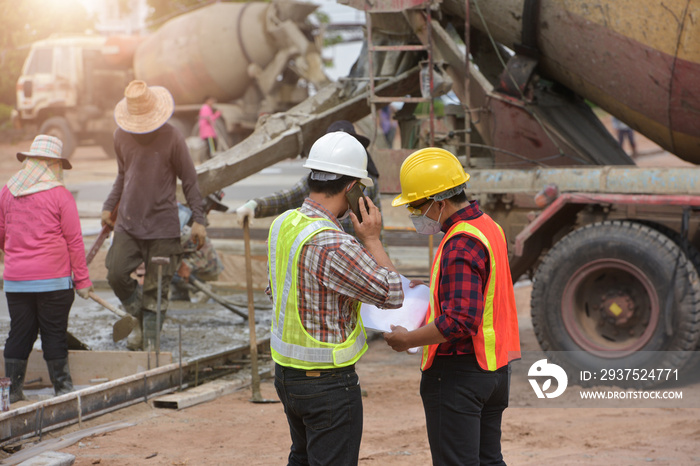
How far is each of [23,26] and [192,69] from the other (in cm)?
748

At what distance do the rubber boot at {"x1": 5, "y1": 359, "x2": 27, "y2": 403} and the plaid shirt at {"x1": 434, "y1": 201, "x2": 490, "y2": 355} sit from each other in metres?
3.37

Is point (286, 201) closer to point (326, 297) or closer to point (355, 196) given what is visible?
point (355, 196)

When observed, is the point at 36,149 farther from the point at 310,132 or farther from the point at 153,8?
the point at 153,8

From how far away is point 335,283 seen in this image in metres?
2.86

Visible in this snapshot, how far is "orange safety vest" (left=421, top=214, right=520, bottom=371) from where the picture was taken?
9.96ft

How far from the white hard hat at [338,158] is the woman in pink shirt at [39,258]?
9.32ft

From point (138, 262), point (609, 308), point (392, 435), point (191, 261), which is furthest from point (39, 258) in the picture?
point (609, 308)

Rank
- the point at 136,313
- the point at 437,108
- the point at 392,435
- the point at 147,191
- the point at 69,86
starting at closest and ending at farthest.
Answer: the point at 392,435 < the point at 147,191 < the point at 136,313 < the point at 437,108 < the point at 69,86

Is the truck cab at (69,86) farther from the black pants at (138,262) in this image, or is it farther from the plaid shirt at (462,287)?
the plaid shirt at (462,287)

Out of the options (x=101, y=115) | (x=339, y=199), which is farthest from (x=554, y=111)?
(x=101, y=115)

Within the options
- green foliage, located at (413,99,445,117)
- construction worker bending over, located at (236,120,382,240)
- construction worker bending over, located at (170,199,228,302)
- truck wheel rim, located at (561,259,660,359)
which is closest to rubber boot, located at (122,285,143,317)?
construction worker bending over, located at (170,199,228,302)

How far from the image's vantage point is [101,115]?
22391 millimetres

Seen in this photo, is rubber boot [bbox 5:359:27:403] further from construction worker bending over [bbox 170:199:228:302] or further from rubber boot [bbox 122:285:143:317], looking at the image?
construction worker bending over [bbox 170:199:228:302]

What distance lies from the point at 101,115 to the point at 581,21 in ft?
59.3
